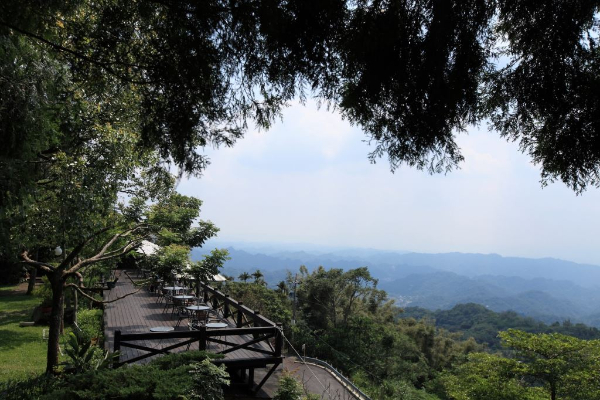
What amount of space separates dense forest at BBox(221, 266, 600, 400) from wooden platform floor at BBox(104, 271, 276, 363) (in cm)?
161

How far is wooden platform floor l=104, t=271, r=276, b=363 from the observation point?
707 centimetres

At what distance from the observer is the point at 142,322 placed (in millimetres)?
9359

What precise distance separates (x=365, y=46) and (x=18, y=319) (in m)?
16.2

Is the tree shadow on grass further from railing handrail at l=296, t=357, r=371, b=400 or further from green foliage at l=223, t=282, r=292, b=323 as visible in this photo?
green foliage at l=223, t=282, r=292, b=323

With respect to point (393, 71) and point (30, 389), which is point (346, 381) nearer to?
point (30, 389)

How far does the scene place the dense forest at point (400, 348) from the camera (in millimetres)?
10375

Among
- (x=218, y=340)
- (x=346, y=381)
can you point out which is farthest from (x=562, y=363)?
(x=218, y=340)

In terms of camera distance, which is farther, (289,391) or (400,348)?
(400,348)

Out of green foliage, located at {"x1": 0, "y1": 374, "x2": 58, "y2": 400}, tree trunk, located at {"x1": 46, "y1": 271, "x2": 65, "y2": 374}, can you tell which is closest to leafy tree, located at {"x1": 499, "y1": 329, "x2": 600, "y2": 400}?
green foliage, located at {"x1": 0, "y1": 374, "x2": 58, "y2": 400}

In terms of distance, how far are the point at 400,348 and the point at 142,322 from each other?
2132cm

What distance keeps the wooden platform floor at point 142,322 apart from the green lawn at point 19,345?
69.5 inches

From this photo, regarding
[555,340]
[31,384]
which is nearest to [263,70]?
[31,384]

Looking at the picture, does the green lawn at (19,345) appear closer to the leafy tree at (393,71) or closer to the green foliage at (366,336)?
the leafy tree at (393,71)

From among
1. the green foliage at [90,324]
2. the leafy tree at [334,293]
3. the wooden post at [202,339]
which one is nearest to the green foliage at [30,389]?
the wooden post at [202,339]
